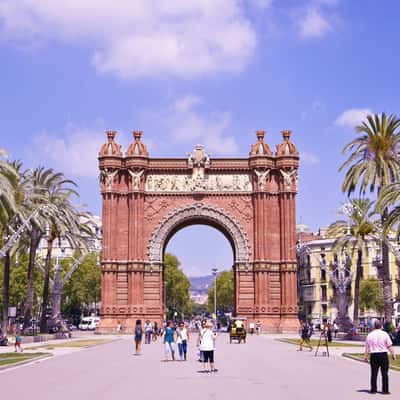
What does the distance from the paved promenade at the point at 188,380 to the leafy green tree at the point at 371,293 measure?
63.3 meters

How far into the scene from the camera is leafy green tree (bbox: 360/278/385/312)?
294 ft

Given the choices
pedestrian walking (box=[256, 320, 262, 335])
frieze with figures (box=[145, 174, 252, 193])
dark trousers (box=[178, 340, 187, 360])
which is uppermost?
frieze with figures (box=[145, 174, 252, 193])

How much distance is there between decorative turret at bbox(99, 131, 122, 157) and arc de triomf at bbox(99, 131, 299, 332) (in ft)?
0.30

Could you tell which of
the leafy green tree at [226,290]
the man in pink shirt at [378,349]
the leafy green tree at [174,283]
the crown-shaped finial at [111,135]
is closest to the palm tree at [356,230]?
the crown-shaped finial at [111,135]

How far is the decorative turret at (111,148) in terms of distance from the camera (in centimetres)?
6481

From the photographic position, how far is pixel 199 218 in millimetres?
65562

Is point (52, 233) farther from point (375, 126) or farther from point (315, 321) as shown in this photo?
point (315, 321)

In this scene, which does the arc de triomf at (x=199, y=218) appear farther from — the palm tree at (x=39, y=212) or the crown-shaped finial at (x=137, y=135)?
the palm tree at (x=39, y=212)

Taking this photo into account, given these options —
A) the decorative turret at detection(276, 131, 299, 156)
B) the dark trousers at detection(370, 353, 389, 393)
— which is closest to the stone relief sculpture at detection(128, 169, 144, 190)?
the decorative turret at detection(276, 131, 299, 156)

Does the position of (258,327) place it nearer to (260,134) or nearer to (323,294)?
(260,134)

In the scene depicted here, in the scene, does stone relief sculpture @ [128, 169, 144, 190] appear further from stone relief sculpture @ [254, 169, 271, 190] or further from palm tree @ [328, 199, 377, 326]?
palm tree @ [328, 199, 377, 326]

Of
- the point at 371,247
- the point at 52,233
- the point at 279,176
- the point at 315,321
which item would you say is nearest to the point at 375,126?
the point at 279,176

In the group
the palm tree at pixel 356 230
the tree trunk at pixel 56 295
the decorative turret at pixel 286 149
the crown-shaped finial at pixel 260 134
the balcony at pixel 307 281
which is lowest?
the tree trunk at pixel 56 295

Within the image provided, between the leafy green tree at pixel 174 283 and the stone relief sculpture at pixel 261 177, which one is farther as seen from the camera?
the leafy green tree at pixel 174 283
